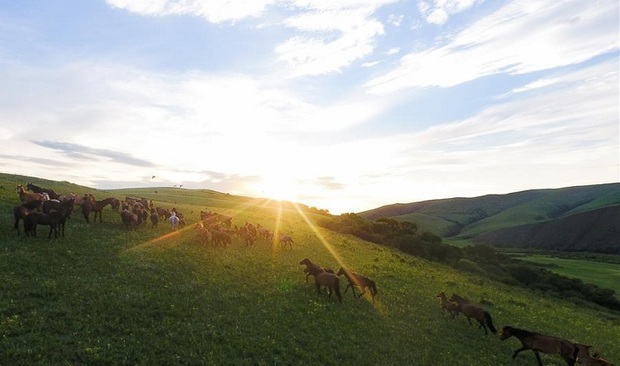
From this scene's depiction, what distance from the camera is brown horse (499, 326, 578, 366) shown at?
20.0 metres

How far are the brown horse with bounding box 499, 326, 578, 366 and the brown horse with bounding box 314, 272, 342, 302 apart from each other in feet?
32.8

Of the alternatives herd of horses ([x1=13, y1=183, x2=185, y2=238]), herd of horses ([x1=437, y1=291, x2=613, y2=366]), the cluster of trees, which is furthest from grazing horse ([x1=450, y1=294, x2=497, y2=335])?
the cluster of trees

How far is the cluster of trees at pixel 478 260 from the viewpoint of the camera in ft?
203

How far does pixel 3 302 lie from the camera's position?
16.4 m

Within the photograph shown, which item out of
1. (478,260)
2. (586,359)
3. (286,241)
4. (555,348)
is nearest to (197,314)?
(555,348)

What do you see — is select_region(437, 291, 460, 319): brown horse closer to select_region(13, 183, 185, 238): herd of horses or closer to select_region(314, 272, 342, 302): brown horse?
select_region(314, 272, 342, 302): brown horse

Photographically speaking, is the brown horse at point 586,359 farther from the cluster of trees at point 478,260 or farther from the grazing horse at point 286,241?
the cluster of trees at point 478,260

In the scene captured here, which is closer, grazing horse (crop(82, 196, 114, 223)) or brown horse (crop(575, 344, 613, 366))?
brown horse (crop(575, 344, 613, 366))

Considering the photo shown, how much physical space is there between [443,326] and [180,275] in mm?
16861

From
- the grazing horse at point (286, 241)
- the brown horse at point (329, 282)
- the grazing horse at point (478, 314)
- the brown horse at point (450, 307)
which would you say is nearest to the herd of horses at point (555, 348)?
the grazing horse at point (478, 314)

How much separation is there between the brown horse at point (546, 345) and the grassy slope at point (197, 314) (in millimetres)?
1179

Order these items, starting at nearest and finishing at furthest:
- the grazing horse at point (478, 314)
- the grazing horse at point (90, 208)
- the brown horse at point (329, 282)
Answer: the grazing horse at point (478, 314)
the brown horse at point (329, 282)
the grazing horse at point (90, 208)

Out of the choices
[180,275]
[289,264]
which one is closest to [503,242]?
[289,264]

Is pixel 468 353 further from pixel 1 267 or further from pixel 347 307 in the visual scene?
pixel 1 267
